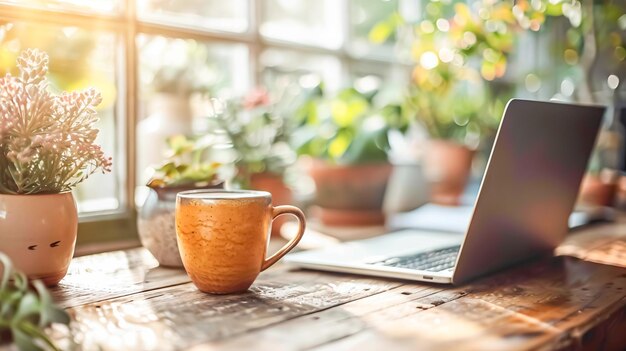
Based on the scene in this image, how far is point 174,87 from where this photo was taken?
1573mm

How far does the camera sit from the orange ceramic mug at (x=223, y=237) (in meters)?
0.90

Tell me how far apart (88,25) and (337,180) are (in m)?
0.66

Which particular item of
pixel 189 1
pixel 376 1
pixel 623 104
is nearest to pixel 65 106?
pixel 189 1

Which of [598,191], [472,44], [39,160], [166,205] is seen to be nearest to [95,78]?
[166,205]

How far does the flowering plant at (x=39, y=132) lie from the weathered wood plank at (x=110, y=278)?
14 centimetres

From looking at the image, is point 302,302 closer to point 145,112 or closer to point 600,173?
point 145,112

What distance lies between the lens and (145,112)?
1.56m

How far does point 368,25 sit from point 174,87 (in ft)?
2.83

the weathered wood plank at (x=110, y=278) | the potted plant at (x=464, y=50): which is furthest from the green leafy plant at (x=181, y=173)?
the potted plant at (x=464, y=50)

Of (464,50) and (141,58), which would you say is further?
(464,50)

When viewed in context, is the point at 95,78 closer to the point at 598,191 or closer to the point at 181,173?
the point at 181,173

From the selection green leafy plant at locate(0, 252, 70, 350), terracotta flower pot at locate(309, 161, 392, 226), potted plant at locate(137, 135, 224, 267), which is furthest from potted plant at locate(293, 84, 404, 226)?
green leafy plant at locate(0, 252, 70, 350)

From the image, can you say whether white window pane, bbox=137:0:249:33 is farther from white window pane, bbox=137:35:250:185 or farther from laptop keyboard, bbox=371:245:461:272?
laptop keyboard, bbox=371:245:461:272

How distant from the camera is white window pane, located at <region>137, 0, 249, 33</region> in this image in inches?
60.7
